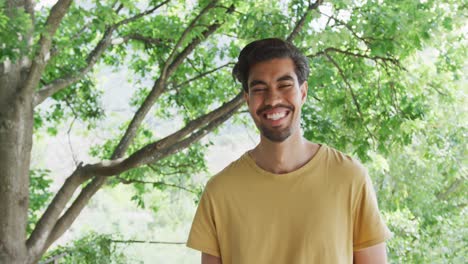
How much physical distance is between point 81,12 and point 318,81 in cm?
166

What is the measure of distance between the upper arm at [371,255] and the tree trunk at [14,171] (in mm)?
3713

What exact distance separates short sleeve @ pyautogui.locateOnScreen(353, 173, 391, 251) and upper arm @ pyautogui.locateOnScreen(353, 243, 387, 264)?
0.05 ft

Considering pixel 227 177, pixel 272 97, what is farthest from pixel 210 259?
pixel 272 97

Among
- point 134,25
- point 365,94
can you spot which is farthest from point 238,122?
point 365,94

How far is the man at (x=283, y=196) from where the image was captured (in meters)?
1.46

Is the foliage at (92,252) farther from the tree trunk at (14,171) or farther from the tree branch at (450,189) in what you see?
the tree branch at (450,189)

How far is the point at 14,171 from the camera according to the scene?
478 centimetres

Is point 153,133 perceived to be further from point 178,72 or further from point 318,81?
point 318,81

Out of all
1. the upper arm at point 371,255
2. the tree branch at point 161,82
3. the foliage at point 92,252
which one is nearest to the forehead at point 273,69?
the upper arm at point 371,255

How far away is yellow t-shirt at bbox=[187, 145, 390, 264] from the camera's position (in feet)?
4.76

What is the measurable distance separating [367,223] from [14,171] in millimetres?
3782

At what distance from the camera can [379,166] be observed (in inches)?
223

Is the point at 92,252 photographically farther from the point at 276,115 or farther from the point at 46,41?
the point at 276,115

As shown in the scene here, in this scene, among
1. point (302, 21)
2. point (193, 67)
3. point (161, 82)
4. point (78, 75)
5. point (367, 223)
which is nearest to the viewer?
point (367, 223)
